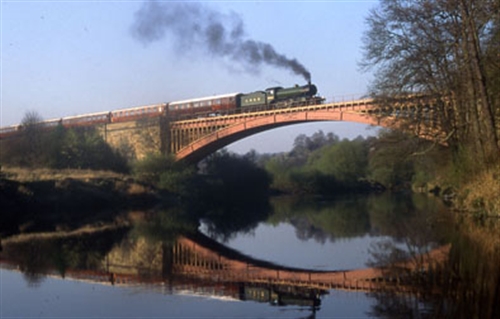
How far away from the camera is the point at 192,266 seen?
1202 centimetres

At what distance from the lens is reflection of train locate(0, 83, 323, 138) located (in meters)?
44.3

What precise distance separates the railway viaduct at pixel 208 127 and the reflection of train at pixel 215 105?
952 mm

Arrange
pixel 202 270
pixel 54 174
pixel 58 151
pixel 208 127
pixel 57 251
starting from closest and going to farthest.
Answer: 1. pixel 202 270
2. pixel 57 251
3. pixel 54 174
4. pixel 58 151
5. pixel 208 127

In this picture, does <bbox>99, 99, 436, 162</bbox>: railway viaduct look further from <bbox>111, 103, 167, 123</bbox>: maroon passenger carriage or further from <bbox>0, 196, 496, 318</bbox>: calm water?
<bbox>0, 196, 496, 318</bbox>: calm water

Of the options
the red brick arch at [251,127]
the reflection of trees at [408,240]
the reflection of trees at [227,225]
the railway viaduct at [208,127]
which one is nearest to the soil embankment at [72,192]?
the reflection of trees at [227,225]

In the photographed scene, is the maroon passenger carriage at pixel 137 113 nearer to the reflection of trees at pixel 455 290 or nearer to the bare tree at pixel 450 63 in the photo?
the bare tree at pixel 450 63

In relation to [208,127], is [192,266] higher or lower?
lower

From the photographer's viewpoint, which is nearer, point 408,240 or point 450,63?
point 408,240

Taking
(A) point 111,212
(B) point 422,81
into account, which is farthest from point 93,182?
(B) point 422,81

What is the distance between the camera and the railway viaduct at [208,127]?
3927 cm

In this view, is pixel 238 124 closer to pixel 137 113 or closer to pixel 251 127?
pixel 251 127

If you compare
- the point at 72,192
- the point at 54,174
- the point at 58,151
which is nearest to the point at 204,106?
the point at 58,151

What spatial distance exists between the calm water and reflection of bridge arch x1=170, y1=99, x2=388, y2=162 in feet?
56.9

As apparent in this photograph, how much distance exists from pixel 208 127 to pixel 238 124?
12.5 ft
